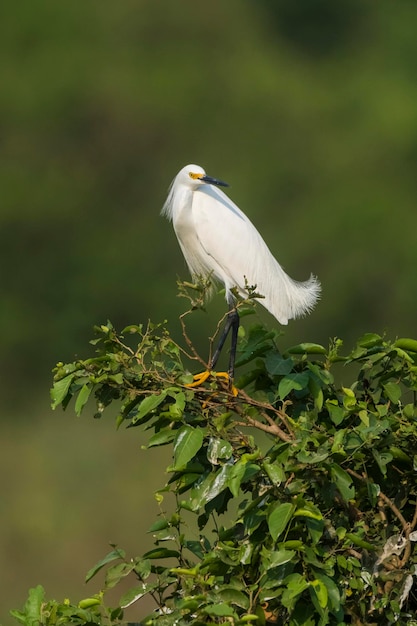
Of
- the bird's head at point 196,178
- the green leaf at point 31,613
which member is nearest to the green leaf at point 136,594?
the green leaf at point 31,613

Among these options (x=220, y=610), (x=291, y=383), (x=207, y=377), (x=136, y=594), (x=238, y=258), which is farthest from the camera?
(x=238, y=258)

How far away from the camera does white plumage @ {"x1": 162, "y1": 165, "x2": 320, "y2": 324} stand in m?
3.03

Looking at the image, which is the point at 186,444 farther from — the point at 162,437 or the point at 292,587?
the point at 292,587

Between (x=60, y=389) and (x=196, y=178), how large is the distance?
1.36 meters

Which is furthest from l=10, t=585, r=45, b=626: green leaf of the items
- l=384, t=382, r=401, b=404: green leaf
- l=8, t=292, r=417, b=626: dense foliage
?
l=384, t=382, r=401, b=404: green leaf

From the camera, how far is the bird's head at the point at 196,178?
3.04m

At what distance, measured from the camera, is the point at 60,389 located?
1801 mm

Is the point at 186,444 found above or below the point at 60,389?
below

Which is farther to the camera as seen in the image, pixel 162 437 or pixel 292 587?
pixel 162 437

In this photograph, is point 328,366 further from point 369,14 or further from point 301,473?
point 369,14

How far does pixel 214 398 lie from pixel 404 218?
24.8ft

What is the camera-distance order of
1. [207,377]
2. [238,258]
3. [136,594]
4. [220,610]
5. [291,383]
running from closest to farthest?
[220,610]
[136,594]
[291,383]
[207,377]
[238,258]

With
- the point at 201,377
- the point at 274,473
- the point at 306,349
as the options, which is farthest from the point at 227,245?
the point at 274,473

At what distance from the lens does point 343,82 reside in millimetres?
10773
